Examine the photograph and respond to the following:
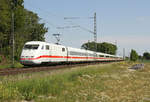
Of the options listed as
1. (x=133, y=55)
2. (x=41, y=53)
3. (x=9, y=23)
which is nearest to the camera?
(x=41, y=53)

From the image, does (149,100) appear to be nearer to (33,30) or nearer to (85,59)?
(85,59)

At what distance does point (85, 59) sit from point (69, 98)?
32691 mm

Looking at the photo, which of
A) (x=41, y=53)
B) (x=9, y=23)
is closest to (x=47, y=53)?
(x=41, y=53)

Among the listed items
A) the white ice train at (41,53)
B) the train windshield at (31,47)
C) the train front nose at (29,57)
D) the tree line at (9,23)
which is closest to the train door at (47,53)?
the white ice train at (41,53)

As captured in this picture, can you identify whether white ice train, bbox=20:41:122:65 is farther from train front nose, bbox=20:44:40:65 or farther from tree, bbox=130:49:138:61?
tree, bbox=130:49:138:61

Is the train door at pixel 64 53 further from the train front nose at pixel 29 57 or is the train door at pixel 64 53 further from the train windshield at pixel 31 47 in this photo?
the train front nose at pixel 29 57

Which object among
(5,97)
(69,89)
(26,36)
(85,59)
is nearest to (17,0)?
(26,36)

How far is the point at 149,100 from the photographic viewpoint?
30.4ft

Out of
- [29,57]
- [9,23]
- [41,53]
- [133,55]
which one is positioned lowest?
[29,57]

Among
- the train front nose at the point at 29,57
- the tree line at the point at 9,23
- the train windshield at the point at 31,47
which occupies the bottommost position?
the train front nose at the point at 29,57

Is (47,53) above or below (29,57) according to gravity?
above

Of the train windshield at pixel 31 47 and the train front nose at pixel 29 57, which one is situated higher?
the train windshield at pixel 31 47

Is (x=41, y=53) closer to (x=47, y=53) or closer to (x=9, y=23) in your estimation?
(x=47, y=53)

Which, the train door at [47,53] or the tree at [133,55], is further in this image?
the tree at [133,55]
